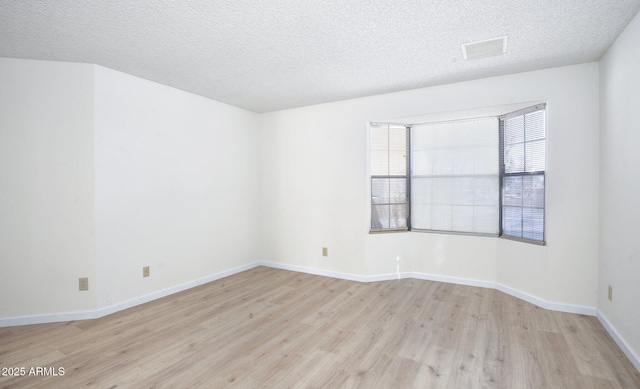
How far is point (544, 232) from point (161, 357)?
3884 millimetres

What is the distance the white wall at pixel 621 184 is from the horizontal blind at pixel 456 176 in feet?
3.56

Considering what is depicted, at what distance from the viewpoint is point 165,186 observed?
371cm

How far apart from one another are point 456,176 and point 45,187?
4676 mm

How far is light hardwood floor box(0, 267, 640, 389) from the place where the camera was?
2.06m

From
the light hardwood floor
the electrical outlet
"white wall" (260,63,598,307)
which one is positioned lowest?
the light hardwood floor

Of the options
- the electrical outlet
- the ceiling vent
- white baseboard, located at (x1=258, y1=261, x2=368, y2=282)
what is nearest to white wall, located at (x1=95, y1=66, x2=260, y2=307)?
the electrical outlet

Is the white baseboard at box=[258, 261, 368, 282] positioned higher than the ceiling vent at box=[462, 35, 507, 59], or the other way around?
the ceiling vent at box=[462, 35, 507, 59]

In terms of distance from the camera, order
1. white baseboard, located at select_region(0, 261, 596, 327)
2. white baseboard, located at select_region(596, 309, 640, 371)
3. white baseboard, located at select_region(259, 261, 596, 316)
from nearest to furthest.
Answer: white baseboard, located at select_region(596, 309, 640, 371) < white baseboard, located at select_region(0, 261, 596, 327) < white baseboard, located at select_region(259, 261, 596, 316)

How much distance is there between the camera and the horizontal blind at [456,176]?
12.6 ft

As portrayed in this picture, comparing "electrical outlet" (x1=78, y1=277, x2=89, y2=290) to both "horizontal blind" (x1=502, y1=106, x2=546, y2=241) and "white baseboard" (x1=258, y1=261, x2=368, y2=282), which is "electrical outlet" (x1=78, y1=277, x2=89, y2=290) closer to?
"white baseboard" (x1=258, y1=261, x2=368, y2=282)

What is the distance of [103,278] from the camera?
3.11 m

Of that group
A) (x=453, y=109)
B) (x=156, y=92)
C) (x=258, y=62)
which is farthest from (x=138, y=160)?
(x=453, y=109)

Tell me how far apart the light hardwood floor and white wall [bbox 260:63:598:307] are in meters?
0.47

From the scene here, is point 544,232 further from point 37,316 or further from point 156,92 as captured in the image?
point 37,316
